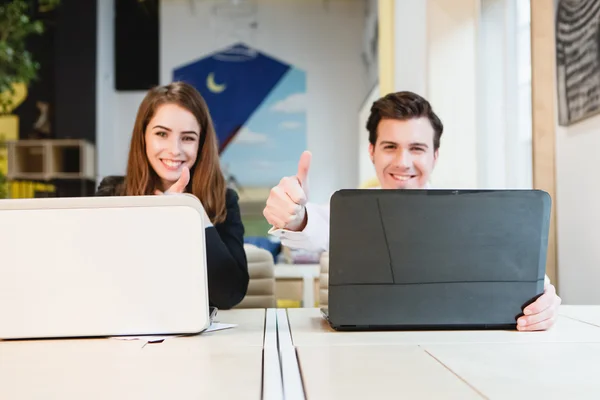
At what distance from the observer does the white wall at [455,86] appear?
2.72 meters

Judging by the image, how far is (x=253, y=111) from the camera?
17.9 feet

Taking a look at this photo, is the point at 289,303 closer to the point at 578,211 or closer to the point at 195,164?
the point at 195,164

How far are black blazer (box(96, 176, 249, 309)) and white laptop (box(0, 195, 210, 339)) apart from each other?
582mm

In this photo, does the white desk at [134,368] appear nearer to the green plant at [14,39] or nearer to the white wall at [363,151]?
the green plant at [14,39]

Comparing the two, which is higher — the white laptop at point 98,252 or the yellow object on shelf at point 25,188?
the yellow object on shelf at point 25,188

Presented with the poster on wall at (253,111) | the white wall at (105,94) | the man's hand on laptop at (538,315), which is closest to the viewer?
the man's hand on laptop at (538,315)

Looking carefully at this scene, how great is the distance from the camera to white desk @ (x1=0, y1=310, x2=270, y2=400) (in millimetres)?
646

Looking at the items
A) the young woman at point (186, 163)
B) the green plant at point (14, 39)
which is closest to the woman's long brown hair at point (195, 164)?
the young woman at point (186, 163)

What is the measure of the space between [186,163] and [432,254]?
0.95m

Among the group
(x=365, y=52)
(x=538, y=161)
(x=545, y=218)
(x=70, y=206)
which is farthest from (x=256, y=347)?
(x=365, y=52)

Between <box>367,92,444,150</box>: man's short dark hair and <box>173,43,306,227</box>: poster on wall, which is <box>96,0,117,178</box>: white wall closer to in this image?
<box>173,43,306,227</box>: poster on wall

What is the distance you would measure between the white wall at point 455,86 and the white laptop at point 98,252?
6.60 feet

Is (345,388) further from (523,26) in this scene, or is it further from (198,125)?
(523,26)

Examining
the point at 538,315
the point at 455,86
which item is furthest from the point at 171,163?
the point at 455,86
